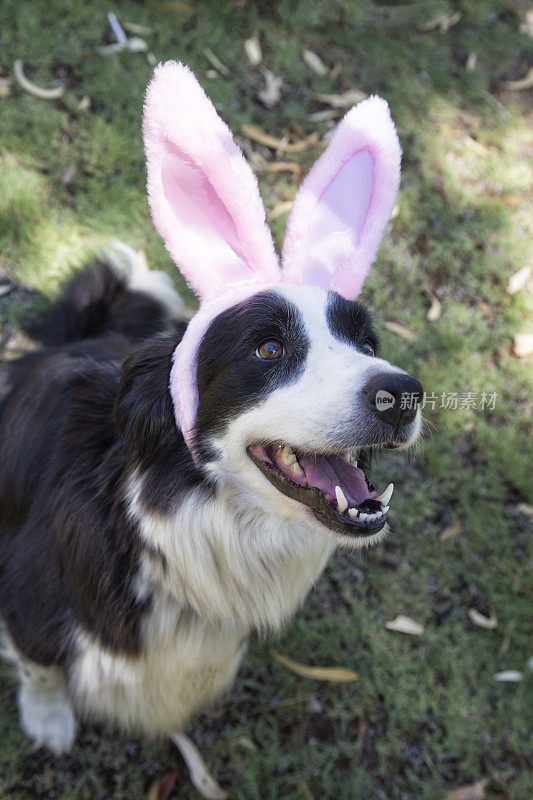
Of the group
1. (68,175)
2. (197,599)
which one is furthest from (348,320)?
(68,175)

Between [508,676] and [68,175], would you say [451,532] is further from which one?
[68,175]

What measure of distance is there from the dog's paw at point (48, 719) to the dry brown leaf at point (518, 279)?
120 inches

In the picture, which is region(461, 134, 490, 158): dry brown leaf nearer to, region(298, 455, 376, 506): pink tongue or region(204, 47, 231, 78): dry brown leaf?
region(204, 47, 231, 78): dry brown leaf

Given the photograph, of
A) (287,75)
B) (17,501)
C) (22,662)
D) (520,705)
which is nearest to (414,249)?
(287,75)

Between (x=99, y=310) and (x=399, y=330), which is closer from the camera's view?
(x=99, y=310)

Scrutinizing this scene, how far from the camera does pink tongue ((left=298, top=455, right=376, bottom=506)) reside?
1.63 metres

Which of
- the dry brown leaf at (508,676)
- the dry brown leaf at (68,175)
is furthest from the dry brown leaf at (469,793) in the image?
the dry brown leaf at (68,175)

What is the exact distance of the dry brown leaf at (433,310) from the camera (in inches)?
141

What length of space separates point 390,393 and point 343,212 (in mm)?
572

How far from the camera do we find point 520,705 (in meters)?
2.82

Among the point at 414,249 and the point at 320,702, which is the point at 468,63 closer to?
the point at 414,249

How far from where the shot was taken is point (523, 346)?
3.62 meters

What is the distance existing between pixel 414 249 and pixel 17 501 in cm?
258

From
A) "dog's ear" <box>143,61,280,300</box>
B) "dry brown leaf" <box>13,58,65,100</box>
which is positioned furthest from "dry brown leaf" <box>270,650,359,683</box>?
"dry brown leaf" <box>13,58,65,100</box>
